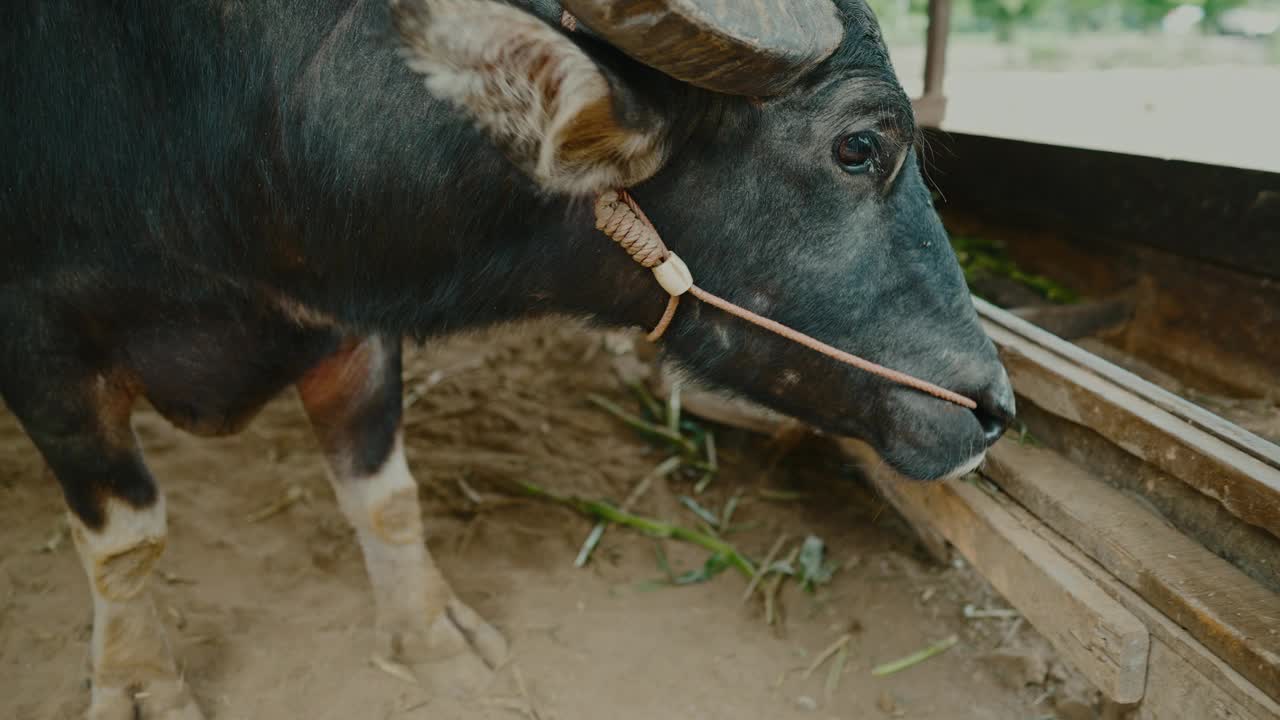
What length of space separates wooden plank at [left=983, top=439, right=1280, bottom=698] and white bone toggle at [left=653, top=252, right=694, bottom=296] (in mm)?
990

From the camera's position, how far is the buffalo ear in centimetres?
127

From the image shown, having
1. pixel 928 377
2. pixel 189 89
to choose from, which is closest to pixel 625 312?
pixel 928 377

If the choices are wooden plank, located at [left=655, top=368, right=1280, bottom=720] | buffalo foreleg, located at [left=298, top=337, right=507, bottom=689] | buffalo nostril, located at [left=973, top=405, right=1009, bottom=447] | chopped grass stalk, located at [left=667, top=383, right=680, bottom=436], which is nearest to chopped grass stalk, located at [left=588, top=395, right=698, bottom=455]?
chopped grass stalk, located at [left=667, top=383, right=680, bottom=436]

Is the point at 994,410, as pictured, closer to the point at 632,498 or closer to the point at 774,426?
the point at 774,426

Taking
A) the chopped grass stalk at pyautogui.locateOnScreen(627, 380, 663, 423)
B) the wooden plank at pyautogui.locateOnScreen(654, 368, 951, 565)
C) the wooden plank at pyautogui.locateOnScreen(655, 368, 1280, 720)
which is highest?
the wooden plank at pyautogui.locateOnScreen(655, 368, 1280, 720)

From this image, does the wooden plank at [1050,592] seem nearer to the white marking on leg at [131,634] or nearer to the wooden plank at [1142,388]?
the wooden plank at [1142,388]

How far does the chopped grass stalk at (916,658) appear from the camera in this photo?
2.51 m

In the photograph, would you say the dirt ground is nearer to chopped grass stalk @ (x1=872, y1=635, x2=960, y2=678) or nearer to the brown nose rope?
chopped grass stalk @ (x1=872, y1=635, x2=960, y2=678)

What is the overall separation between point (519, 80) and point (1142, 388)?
1.49 meters

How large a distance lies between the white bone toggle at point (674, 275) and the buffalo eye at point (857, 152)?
33 cm

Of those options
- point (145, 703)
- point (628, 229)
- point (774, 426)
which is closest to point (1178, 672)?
point (628, 229)

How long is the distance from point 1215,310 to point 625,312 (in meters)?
2.11

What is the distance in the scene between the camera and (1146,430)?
189cm

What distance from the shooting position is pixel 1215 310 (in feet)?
9.53
